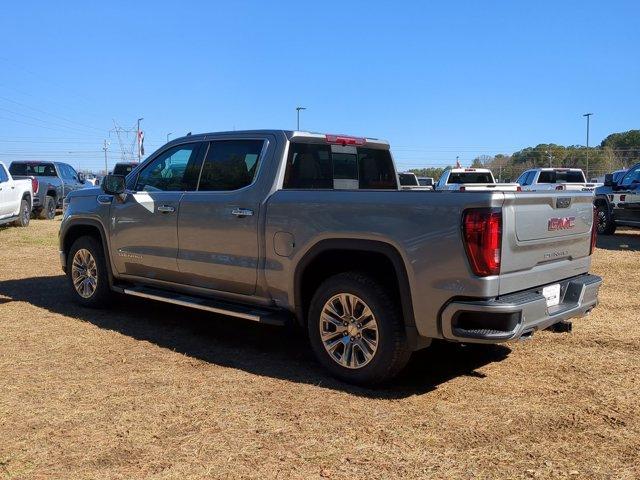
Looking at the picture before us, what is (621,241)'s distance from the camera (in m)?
14.2

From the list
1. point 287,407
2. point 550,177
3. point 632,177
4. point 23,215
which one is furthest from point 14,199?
point 550,177

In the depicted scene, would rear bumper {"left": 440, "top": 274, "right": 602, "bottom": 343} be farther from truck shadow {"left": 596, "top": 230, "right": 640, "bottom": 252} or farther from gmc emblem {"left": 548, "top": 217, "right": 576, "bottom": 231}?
truck shadow {"left": 596, "top": 230, "right": 640, "bottom": 252}

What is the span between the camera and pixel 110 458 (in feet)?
11.0

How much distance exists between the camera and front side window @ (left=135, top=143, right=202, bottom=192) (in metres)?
5.80

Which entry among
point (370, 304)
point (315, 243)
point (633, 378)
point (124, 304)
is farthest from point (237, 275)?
point (633, 378)

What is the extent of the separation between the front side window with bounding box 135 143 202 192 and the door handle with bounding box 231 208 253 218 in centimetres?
77

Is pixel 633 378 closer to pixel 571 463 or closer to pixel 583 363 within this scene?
pixel 583 363

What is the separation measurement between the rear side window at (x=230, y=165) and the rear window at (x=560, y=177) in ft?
51.9

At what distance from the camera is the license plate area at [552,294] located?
13.9ft

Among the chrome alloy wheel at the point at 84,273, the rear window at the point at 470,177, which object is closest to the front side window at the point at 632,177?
the rear window at the point at 470,177

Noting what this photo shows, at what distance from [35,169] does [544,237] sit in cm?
1952

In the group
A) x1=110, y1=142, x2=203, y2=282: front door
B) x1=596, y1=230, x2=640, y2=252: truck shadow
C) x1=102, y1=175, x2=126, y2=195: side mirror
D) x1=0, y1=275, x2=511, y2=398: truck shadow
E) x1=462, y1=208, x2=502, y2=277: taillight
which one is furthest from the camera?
x1=596, y1=230, x2=640, y2=252: truck shadow

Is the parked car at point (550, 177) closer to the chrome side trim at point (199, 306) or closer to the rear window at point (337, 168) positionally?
the rear window at point (337, 168)

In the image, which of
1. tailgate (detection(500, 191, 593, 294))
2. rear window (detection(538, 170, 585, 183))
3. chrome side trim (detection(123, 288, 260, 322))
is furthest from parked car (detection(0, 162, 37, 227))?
rear window (detection(538, 170, 585, 183))
